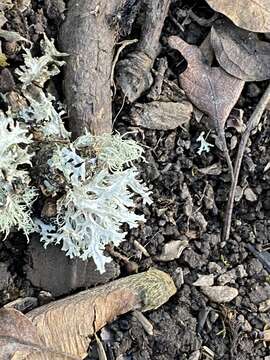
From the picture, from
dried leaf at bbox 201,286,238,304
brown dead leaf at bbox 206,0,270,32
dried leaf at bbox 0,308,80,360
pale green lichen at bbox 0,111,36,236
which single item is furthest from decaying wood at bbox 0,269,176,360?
brown dead leaf at bbox 206,0,270,32

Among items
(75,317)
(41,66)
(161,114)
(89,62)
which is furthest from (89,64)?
(75,317)

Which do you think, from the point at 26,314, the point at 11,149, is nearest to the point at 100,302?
the point at 26,314

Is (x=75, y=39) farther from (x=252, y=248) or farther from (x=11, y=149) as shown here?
(x=252, y=248)

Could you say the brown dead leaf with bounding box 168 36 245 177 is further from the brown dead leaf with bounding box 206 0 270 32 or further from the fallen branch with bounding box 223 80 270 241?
the brown dead leaf with bounding box 206 0 270 32

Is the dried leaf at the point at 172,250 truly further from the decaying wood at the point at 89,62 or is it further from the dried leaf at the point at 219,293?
the decaying wood at the point at 89,62

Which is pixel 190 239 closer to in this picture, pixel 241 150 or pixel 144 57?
pixel 241 150
